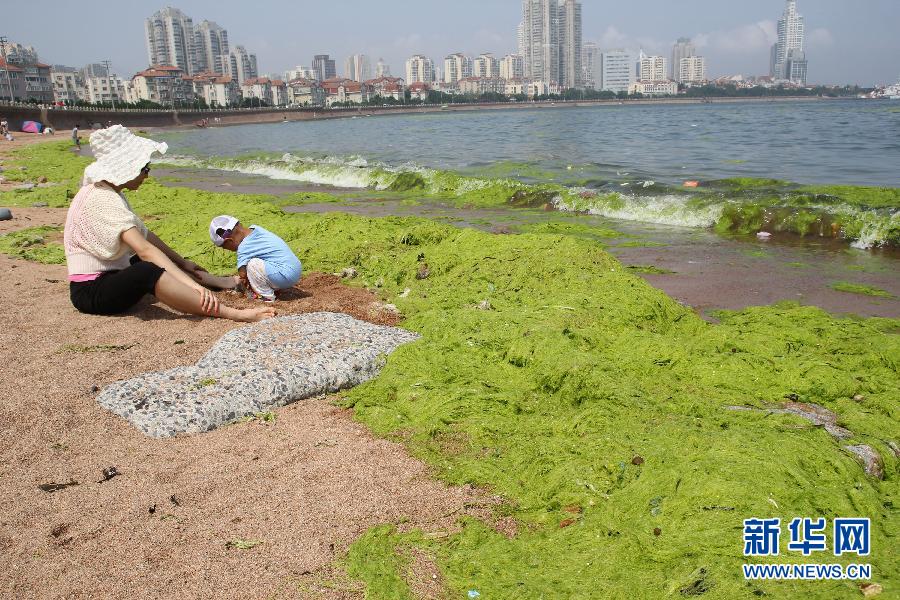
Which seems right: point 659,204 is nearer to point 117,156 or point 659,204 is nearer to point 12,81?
point 117,156

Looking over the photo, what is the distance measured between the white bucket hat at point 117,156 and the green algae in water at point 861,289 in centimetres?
755

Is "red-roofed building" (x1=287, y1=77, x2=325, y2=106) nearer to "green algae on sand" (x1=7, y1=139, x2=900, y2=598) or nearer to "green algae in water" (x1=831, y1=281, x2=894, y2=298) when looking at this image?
"green algae in water" (x1=831, y1=281, x2=894, y2=298)

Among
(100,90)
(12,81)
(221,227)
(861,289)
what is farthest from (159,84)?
(861,289)

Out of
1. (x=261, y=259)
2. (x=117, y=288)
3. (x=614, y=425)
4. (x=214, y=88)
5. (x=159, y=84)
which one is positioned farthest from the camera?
(x=214, y=88)

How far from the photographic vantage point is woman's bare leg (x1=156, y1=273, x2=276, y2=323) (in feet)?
19.2

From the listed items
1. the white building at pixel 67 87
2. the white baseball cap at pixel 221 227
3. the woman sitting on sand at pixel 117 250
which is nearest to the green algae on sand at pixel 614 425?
the white baseball cap at pixel 221 227

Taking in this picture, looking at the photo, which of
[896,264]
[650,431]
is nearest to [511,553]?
[650,431]

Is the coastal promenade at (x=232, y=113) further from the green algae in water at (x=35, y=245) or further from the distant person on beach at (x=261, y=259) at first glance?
the distant person on beach at (x=261, y=259)

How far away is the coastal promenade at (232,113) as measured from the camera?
6775 cm

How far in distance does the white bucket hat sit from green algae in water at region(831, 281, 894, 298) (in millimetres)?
7548

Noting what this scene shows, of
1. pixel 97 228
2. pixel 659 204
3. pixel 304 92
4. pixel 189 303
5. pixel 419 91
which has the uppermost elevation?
pixel 304 92

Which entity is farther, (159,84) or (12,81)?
(159,84)

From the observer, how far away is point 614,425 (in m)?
3.89

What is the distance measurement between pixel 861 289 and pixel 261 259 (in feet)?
22.4
